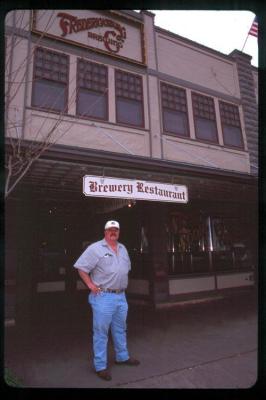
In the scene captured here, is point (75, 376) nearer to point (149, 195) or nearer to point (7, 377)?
point (7, 377)

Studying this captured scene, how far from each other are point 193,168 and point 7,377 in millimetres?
5357

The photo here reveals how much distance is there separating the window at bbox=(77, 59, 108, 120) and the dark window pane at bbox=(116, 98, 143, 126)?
446mm

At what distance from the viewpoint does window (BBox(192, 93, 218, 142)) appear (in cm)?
1119

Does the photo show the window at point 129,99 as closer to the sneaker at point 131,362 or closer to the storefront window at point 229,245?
the storefront window at point 229,245

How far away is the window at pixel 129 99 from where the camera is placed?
970 cm

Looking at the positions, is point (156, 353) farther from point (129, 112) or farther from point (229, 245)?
point (229, 245)

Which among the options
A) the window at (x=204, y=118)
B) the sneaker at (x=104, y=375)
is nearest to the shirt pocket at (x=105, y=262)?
the sneaker at (x=104, y=375)

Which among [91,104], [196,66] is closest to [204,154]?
[196,66]

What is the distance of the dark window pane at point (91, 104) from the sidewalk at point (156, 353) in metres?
5.26

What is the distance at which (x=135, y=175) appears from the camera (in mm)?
7578

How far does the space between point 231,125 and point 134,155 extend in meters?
6.09

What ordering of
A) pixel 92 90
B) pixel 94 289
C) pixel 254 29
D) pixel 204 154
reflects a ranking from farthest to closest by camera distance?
1. pixel 204 154
2. pixel 254 29
3. pixel 92 90
4. pixel 94 289

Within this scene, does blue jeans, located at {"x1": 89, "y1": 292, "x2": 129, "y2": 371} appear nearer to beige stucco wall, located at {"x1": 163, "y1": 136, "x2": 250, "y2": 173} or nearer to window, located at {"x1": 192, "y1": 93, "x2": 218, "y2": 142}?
beige stucco wall, located at {"x1": 163, "y1": 136, "x2": 250, "y2": 173}

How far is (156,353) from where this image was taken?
232 inches
